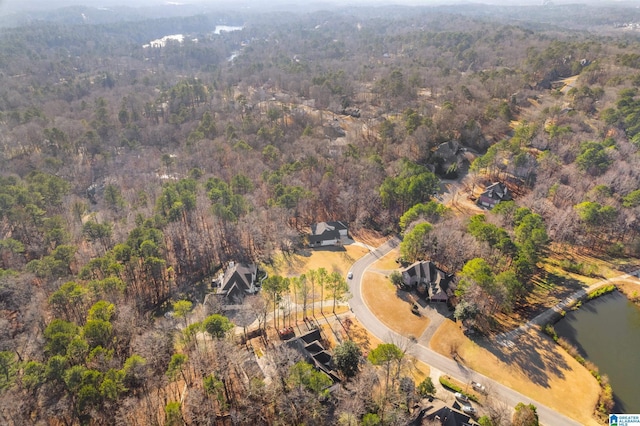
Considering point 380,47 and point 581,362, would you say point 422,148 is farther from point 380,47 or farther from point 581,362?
point 380,47

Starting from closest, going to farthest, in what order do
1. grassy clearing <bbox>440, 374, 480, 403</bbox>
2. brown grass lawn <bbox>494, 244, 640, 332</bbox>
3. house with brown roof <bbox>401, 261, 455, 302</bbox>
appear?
grassy clearing <bbox>440, 374, 480, 403</bbox> → brown grass lawn <bbox>494, 244, 640, 332</bbox> → house with brown roof <bbox>401, 261, 455, 302</bbox>

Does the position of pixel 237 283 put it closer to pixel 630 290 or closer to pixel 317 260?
pixel 317 260

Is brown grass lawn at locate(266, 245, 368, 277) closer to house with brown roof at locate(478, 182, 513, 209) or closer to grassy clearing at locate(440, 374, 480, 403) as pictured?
grassy clearing at locate(440, 374, 480, 403)

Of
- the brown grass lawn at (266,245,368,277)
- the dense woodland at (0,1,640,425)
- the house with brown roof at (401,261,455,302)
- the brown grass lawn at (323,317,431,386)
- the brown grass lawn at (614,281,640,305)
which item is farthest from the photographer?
the brown grass lawn at (266,245,368,277)

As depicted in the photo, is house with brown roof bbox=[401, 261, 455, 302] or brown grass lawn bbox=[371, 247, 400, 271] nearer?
house with brown roof bbox=[401, 261, 455, 302]

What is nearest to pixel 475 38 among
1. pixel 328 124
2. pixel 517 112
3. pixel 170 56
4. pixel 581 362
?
pixel 517 112

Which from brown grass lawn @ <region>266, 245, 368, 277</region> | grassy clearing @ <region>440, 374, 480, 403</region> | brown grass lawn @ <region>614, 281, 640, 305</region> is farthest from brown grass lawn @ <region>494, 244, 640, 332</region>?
brown grass lawn @ <region>266, 245, 368, 277</region>

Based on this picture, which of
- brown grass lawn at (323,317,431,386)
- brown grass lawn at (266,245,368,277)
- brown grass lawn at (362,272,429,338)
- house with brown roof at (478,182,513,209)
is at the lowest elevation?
brown grass lawn at (323,317,431,386)

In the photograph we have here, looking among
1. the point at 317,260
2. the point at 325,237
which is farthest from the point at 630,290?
the point at 317,260
